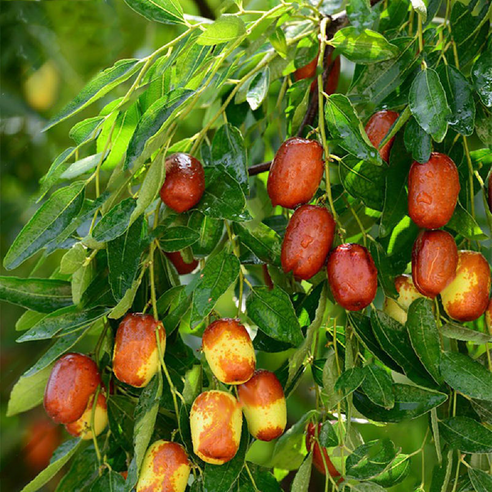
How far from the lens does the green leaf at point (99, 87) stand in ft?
2.53

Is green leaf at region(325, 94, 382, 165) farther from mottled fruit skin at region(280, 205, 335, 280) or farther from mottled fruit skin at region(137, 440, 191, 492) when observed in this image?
mottled fruit skin at region(137, 440, 191, 492)

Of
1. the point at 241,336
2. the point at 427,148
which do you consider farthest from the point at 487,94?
the point at 241,336

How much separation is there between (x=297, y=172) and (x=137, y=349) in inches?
9.7

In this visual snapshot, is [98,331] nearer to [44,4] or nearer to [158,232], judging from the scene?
[158,232]

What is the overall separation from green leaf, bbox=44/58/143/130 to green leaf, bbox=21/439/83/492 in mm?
367

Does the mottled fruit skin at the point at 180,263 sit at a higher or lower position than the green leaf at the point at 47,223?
lower

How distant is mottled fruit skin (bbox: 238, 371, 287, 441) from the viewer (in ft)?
2.54

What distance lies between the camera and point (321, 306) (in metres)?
0.80

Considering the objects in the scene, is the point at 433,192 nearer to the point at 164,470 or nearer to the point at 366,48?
the point at 366,48

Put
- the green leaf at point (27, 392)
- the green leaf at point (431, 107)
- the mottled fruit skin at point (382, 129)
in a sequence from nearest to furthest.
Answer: the green leaf at point (431, 107) → the mottled fruit skin at point (382, 129) → the green leaf at point (27, 392)

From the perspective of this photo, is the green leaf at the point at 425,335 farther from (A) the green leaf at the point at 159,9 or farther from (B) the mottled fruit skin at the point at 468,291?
(A) the green leaf at the point at 159,9

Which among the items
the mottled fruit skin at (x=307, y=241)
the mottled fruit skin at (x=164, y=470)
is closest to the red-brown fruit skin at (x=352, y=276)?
the mottled fruit skin at (x=307, y=241)

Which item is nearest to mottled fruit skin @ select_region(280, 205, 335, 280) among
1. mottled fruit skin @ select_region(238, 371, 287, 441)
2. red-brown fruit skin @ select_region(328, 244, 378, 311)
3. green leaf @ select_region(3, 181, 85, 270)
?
red-brown fruit skin @ select_region(328, 244, 378, 311)

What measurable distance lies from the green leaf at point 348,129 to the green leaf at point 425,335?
156mm
